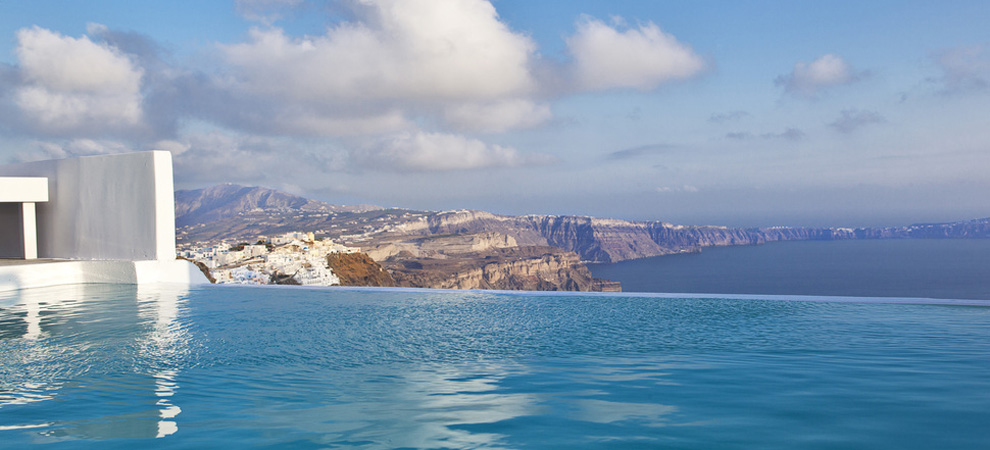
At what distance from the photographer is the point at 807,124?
69125mm

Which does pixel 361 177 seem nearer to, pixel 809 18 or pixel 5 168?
pixel 809 18

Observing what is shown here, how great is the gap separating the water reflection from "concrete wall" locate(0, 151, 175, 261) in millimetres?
2550

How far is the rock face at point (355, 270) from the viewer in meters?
28.5

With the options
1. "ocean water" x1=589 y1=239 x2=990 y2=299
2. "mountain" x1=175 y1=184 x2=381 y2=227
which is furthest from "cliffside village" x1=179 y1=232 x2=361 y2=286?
"ocean water" x1=589 y1=239 x2=990 y2=299

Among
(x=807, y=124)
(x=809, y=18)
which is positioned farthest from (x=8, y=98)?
(x=807, y=124)

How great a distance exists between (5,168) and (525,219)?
102 m

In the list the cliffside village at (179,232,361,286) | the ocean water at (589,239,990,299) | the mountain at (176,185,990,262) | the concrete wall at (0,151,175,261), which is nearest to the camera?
the concrete wall at (0,151,175,261)

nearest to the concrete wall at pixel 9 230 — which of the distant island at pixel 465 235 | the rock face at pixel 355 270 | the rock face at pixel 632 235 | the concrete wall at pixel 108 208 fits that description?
the concrete wall at pixel 108 208

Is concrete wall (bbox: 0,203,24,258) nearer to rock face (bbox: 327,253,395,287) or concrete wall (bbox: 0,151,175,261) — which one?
concrete wall (bbox: 0,151,175,261)

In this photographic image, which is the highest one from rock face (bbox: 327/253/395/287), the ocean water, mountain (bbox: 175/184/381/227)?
mountain (bbox: 175/184/381/227)

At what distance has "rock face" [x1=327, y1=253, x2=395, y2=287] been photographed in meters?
28.5

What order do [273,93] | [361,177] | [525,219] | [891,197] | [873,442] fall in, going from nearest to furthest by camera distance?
[873,442]
[891,197]
[361,177]
[273,93]
[525,219]

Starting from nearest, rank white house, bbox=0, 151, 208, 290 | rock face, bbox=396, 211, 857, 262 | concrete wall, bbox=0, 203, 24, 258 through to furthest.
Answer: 1. white house, bbox=0, 151, 208, 290
2. concrete wall, bbox=0, 203, 24, 258
3. rock face, bbox=396, 211, 857, 262

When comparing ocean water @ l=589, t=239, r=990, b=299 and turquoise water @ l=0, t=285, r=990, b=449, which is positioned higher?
turquoise water @ l=0, t=285, r=990, b=449
